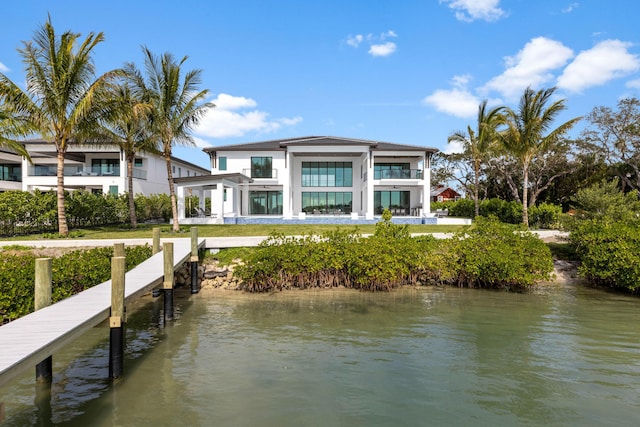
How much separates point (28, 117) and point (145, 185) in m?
18.4

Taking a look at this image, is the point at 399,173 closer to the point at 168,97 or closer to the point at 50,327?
the point at 168,97

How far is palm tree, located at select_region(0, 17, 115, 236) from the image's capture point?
1725 cm

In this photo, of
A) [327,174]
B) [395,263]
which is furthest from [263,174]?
[395,263]

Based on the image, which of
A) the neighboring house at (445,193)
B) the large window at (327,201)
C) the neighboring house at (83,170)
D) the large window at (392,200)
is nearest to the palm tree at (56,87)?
the neighboring house at (83,170)

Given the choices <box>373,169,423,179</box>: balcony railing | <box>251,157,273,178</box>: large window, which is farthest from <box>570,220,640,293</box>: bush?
<box>251,157,273,178</box>: large window

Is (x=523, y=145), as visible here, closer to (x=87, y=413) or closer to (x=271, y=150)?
(x=271, y=150)

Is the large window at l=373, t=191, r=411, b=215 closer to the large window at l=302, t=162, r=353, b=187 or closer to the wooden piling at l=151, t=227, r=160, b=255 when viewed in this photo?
the large window at l=302, t=162, r=353, b=187

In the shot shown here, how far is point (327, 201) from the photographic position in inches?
1382

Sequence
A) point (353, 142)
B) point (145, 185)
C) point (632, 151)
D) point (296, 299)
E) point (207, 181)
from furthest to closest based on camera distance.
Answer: point (145, 185) → point (632, 151) → point (353, 142) → point (207, 181) → point (296, 299)

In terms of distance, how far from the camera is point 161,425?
17.4 ft

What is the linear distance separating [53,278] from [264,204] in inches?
1043

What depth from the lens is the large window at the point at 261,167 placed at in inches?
1268

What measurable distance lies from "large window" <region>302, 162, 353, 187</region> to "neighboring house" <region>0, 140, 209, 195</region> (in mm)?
14260

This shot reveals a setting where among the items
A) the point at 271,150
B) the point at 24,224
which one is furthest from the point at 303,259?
the point at 271,150
